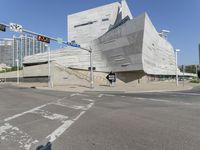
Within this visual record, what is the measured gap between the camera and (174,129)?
6.45 m

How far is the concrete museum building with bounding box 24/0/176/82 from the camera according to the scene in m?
48.4

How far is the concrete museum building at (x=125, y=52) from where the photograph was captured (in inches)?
1905

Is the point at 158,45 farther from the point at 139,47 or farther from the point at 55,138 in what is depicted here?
the point at 55,138

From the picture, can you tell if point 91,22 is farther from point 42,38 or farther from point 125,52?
point 42,38

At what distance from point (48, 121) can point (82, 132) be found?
2219 mm

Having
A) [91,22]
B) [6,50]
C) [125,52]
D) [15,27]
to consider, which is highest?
[91,22]

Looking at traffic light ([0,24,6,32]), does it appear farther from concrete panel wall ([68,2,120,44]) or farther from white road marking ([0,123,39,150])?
concrete panel wall ([68,2,120,44])

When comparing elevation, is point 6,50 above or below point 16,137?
above

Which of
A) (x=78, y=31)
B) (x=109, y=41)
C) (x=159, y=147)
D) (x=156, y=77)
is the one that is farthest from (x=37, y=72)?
(x=159, y=147)

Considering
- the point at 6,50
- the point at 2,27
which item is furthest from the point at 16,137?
the point at 6,50

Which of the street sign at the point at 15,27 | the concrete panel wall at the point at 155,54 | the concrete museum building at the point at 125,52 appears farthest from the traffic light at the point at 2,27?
the concrete panel wall at the point at 155,54

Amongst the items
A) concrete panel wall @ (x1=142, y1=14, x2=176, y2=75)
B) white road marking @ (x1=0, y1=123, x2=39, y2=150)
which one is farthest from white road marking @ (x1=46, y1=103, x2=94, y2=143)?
concrete panel wall @ (x1=142, y1=14, x2=176, y2=75)

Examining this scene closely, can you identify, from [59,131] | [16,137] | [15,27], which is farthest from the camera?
[15,27]

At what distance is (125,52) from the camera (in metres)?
50.8
